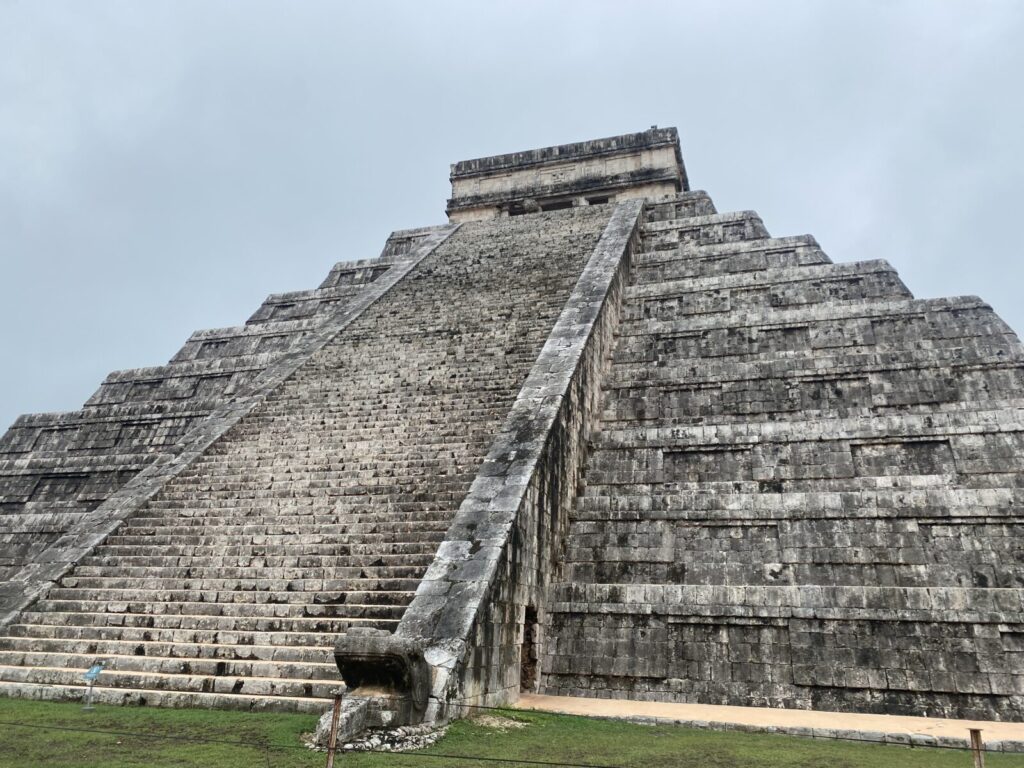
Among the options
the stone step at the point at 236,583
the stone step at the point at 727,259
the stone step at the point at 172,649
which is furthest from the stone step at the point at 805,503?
the stone step at the point at 727,259

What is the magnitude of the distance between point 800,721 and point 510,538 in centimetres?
313

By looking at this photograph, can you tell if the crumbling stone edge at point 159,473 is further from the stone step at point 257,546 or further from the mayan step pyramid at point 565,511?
the stone step at point 257,546

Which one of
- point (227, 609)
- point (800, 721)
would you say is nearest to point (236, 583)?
point (227, 609)

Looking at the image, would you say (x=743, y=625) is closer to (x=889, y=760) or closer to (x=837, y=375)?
(x=889, y=760)

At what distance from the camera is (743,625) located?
789 centimetres

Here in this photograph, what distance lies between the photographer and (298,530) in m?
8.66

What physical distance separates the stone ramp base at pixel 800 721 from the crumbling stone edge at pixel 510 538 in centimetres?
83

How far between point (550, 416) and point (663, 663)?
3280mm

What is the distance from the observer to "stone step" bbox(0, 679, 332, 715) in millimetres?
6016

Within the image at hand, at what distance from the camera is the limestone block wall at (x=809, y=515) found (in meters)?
7.49

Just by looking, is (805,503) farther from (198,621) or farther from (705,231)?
(705,231)

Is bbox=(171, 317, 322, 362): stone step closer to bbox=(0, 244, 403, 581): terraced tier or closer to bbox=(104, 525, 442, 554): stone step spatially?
bbox=(0, 244, 403, 581): terraced tier

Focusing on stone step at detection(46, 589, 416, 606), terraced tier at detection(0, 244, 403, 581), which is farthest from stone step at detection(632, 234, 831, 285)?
stone step at detection(46, 589, 416, 606)

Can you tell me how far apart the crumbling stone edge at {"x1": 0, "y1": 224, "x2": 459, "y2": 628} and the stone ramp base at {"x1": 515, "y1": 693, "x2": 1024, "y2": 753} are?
5.64m
